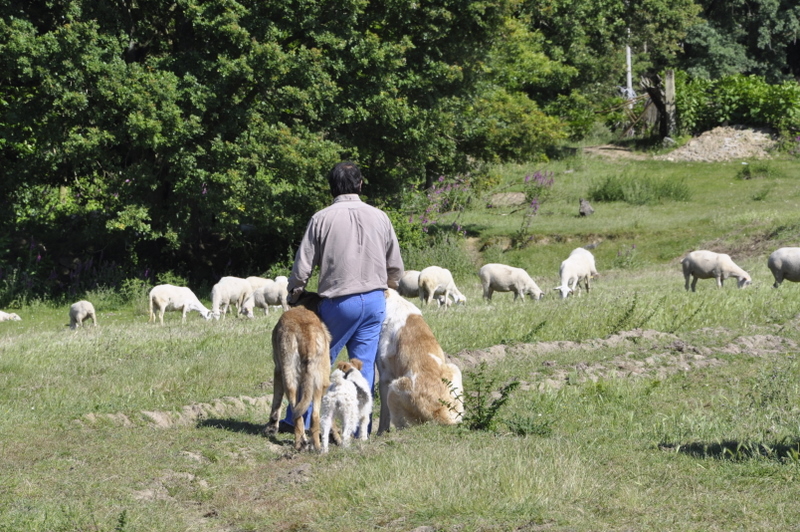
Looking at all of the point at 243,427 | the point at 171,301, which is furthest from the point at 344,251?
the point at 171,301

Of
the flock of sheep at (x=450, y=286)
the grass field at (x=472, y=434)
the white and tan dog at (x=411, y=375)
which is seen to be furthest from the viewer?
the flock of sheep at (x=450, y=286)

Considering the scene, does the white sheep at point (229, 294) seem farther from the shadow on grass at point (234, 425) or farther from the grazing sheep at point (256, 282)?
the shadow on grass at point (234, 425)

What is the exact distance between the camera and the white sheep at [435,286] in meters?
21.0

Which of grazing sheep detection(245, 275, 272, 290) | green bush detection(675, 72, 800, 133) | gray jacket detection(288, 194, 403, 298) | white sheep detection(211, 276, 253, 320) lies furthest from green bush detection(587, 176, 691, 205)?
gray jacket detection(288, 194, 403, 298)

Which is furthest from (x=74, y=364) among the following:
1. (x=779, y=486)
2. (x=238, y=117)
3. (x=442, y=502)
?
(x=238, y=117)

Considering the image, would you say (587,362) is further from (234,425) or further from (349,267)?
(349,267)

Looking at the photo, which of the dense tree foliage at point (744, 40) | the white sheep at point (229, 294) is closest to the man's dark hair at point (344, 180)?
the white sheep at point (229, 294)

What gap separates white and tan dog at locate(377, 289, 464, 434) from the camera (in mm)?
8195

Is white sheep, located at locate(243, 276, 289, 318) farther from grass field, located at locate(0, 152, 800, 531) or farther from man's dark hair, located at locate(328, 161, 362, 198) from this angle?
man's dark hair, located at locate(328, 161, 362, 198)

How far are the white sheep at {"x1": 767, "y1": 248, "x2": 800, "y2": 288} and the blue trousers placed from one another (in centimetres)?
1383

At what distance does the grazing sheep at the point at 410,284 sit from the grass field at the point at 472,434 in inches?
168

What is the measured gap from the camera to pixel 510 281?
69.8ft

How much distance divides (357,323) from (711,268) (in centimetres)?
1493

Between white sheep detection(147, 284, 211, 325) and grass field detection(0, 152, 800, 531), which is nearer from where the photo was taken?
grass field detection(0, 152, 800, 531)
